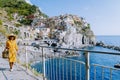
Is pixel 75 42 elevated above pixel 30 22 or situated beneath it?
situated beneath

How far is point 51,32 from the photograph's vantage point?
102m

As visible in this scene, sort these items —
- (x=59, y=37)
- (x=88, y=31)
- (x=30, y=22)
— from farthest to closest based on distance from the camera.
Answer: (x=88, y=31), (x=30, y=22), (x=59, y=37)

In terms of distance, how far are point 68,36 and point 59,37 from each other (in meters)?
9.17

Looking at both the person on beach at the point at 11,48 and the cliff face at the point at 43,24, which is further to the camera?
the cliff face at the point at 43,24

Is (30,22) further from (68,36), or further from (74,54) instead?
(74,54)

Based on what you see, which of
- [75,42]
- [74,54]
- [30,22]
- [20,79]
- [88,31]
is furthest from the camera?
[88,31]

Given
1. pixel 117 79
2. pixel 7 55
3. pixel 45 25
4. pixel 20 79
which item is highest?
pixel 45 25

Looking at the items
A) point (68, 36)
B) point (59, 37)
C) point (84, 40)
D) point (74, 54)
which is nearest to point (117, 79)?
point (74, 54)

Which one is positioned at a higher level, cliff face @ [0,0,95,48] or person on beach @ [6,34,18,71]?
cliff face @ [0,0,95,48]

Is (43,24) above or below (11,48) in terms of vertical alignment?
above

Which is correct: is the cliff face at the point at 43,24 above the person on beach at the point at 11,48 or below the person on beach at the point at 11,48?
above

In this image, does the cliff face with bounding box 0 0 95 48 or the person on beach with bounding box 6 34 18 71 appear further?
the cliff face with bounding box 0 0 95 48

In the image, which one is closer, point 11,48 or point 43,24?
point 11,48

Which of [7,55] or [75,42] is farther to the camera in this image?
[75,42]
